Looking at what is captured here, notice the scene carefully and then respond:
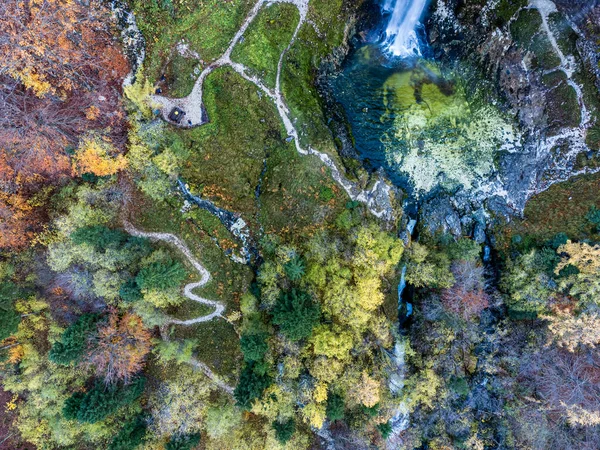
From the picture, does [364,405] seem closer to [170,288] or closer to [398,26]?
[170,288]

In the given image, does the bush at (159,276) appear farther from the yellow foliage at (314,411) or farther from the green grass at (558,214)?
the green grass at (558,214)

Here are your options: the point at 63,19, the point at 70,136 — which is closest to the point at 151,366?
the point at 70,136

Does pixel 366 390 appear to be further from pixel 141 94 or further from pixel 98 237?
pixel 141 94

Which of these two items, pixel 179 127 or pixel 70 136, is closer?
pixel 70 136

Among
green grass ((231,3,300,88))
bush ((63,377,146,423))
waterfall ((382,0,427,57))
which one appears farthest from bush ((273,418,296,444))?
waterfall ((382,0,427,57))

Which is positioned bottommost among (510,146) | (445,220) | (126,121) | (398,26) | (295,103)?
(126,121)

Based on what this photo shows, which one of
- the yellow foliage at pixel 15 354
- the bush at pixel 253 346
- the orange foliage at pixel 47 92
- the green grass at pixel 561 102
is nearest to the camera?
the orange foliage at pixel 47 92

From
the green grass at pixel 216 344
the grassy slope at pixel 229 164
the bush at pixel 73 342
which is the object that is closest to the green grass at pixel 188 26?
the grassy slope at pixel 229 164
